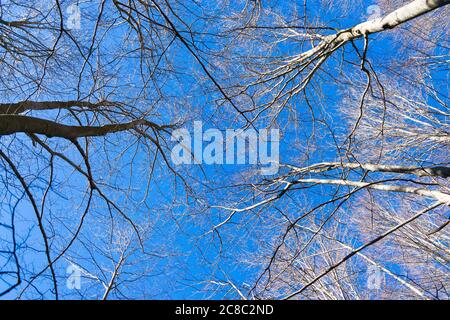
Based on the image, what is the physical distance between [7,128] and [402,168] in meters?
3.00

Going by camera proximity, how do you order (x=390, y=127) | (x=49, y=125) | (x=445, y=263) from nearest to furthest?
(x=49, y=125) → (x=445, y=263) → (x=390, y=127)

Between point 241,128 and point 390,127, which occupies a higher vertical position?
point 390,127

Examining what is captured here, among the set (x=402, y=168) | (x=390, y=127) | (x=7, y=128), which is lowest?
(x=402, y=168)

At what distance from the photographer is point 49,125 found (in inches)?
103

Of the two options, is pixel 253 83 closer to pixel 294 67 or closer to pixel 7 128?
pixel 294 67
